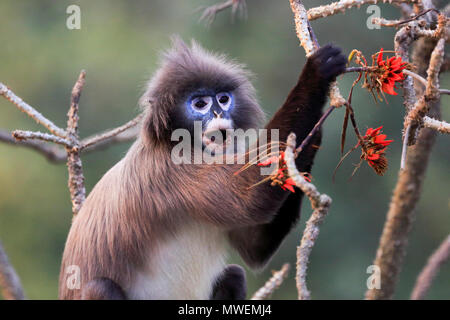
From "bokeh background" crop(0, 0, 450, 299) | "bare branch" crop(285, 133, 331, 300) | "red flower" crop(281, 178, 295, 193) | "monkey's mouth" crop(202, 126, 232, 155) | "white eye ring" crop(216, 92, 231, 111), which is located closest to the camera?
"bare branch" crop(285, 133, 331, 300)

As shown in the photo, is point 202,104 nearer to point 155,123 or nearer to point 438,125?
point 155,123

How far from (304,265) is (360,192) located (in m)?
9.17

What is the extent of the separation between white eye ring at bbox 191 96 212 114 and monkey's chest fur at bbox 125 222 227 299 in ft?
2.59

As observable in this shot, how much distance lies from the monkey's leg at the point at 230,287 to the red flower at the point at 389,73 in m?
2.33

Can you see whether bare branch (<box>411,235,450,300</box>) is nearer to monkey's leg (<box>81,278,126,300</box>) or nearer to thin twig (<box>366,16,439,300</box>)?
thin twig (<box>366,16,439,300</box>)

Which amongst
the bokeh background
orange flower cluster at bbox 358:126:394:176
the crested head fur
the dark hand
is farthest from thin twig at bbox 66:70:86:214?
the bokeh background

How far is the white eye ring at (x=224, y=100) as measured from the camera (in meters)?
4.43

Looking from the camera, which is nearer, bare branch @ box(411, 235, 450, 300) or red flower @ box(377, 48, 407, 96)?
red flower @ box(377, 48, 407, 96)

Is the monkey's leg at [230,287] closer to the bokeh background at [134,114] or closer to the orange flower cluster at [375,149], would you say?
the orange flower cluster at [375,149]

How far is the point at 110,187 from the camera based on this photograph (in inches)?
175

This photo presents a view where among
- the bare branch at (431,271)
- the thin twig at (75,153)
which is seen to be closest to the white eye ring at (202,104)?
the thin twig at (75,153)

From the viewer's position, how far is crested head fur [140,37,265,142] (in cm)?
426

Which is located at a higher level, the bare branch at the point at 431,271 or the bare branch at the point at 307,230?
the bare branch at the point at 431,271
